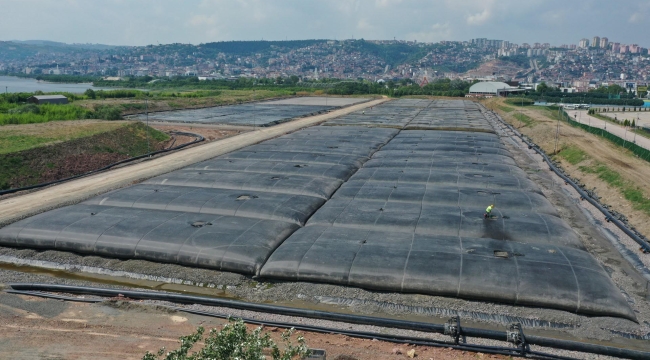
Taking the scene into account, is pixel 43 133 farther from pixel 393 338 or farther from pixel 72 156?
pixel 393 338

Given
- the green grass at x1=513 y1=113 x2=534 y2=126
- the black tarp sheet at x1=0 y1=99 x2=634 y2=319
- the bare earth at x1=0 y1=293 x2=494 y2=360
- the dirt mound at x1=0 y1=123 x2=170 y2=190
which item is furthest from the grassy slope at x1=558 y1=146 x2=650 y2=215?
Result: the dirt mound at x1=0 y1=123 x2=170 y2=190

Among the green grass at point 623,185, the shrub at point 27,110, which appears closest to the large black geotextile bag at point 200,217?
the green grass at point 623,185

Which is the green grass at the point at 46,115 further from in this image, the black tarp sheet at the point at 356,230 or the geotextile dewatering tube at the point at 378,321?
the geotextile dewatering tube at the point at 378,321

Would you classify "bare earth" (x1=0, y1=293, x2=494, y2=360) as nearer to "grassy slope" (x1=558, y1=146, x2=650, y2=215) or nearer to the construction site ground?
the construction site ground

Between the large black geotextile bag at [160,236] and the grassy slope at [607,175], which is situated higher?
the grassy slope at [607,175]

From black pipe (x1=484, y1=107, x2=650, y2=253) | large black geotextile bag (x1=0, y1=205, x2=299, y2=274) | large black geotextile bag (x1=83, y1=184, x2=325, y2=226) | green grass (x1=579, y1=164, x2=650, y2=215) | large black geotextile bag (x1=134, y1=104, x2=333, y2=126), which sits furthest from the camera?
large black geotextile bag (x1=134, y1=104, x2=333, y2=126)

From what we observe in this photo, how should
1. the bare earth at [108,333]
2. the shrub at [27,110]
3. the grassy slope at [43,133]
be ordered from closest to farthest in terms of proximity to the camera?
the bare earth at [108,333]
the grassy slope at [43,133]
the shrub at [27,110]

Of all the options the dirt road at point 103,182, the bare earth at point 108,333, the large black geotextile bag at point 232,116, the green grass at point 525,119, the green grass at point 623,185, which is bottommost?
the bare earth at point 108,333

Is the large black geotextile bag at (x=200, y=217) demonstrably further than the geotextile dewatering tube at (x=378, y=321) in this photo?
Yes
